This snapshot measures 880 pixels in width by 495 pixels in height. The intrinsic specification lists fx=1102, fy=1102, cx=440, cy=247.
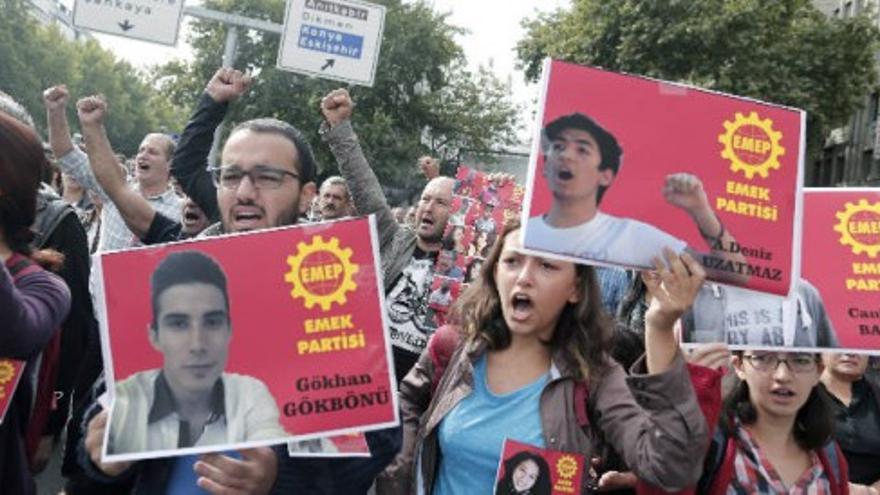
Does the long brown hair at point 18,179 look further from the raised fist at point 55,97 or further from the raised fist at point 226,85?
the raised fist at point 55,97

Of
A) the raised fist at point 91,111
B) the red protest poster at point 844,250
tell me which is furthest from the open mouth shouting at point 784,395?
the raised fist at point 91,111

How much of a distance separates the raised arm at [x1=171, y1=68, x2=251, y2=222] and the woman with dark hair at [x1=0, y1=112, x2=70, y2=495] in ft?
3.38

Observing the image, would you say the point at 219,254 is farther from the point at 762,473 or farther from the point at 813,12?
the point at 813,12

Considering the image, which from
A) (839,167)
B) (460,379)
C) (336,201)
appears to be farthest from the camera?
(839,167)

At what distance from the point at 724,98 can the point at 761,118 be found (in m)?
0.11

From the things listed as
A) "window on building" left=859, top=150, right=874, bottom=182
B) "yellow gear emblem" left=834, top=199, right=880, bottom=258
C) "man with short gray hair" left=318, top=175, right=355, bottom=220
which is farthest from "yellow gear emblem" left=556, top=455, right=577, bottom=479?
"window on building" left=859, top=150, right=874, bottom=182

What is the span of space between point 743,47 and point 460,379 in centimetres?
2839

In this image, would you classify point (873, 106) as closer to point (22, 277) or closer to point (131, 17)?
point (131, 17)

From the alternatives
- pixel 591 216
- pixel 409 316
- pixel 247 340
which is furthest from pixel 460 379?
pixel 409 316

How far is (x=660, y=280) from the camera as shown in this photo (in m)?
2.64

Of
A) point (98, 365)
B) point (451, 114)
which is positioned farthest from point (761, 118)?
point (451, 114)

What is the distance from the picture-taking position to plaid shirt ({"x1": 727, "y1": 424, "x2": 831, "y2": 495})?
10.1ft

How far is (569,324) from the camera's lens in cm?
288

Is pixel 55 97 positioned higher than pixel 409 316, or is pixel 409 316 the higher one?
pixel 55 97
